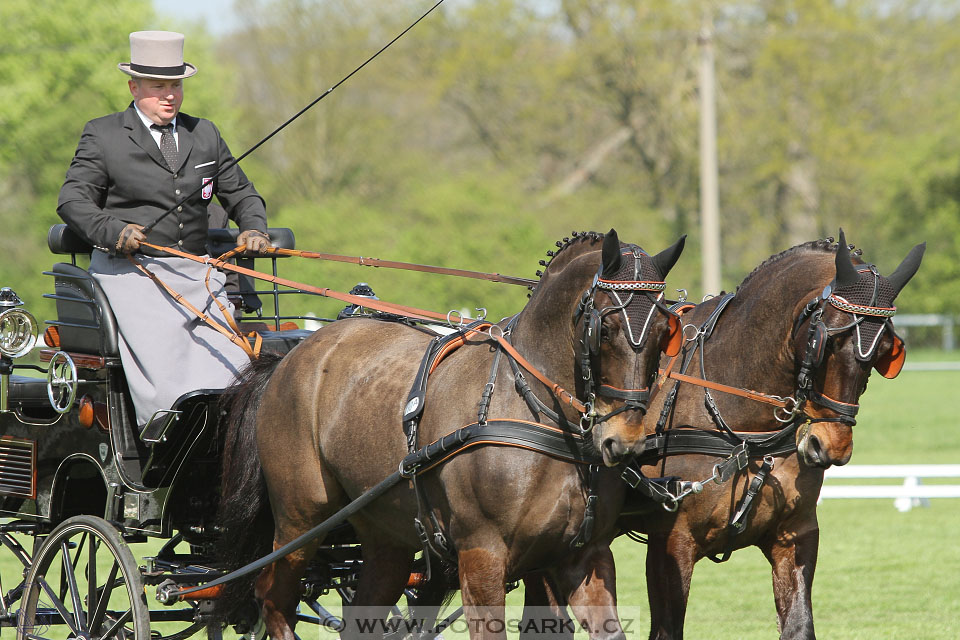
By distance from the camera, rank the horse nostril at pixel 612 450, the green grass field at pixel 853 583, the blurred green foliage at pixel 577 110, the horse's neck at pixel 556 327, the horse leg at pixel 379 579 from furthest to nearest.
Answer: the blurred green foliage at pixel 577 110
the green grass field at pixel 853 583
the horse leg at pixel 379 579
the horse's neck at pixel 556 327
the horse nostril at pixel 612 450

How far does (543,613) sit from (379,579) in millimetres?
678

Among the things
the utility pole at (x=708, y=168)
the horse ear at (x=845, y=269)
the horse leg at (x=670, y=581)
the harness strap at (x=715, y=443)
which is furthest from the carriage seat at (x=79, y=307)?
the utility pole at (x=708, y=168)

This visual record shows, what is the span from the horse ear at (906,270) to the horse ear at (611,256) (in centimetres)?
114

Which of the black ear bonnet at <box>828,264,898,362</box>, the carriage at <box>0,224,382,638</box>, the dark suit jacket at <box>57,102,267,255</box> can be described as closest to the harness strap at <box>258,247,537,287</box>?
the dark suit jacket at <box>57,102,267,255</box>

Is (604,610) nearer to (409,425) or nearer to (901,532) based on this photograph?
(409,425)

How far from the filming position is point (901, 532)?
32.3 ft

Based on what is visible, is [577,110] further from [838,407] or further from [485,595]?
[485,595]

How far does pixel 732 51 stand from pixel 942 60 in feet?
17.7

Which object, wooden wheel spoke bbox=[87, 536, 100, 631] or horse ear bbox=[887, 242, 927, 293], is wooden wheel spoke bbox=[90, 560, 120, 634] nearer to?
wooden wheel spoke bbox=[87, 536, 100, 631]

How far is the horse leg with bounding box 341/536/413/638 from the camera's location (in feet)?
16.1

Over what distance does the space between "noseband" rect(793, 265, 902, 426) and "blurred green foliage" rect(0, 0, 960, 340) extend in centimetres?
2258

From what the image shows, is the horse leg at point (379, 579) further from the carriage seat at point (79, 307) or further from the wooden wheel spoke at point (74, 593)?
the carriage seat at point (79, 307)

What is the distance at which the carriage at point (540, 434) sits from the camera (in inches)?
157

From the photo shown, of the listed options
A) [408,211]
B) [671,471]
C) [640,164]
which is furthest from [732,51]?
[671,471]
